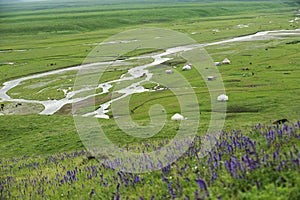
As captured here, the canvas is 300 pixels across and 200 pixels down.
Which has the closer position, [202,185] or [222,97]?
[202,185]

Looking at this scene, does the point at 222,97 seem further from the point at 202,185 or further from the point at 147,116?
the point at 202,185

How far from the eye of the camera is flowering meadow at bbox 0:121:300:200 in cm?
679

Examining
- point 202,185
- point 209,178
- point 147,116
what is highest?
point 202,185

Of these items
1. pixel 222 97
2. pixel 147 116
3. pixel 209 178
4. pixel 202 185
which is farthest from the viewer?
pixel 222 97

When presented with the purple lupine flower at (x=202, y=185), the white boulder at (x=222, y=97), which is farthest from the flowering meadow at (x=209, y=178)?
the white boulder at (x=222, y=97)

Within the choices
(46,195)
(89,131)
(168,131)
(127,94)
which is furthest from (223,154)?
(127,94)

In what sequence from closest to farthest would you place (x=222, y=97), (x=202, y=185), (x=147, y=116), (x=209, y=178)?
(x=202, y=185)
(x=209, y=178)
(x=147, y=116)
(x=222, y=97)

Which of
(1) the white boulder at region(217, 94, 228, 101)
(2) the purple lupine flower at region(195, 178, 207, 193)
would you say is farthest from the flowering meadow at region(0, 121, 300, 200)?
(1) the white boulder at region(217, 94, 228, 101)

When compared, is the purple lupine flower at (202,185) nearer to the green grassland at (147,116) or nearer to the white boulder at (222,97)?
the green grassland at (147,116)

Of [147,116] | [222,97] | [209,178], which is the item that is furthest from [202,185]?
[222,97]

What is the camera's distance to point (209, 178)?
774 cm

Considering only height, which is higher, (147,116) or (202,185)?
(202,185)

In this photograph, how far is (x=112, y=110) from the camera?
65812 mm

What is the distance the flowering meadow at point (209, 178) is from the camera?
679 centimetres
